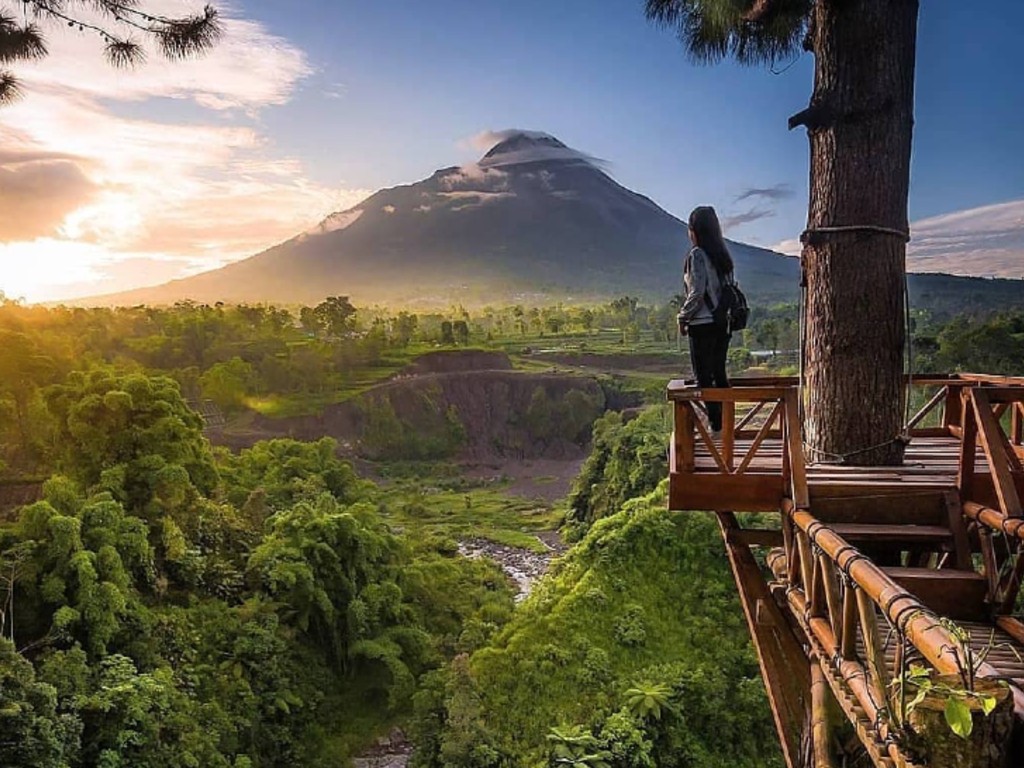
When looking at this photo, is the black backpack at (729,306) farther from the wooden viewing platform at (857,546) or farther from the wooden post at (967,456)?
the wooden post at (967,456)

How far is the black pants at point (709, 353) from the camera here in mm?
3721

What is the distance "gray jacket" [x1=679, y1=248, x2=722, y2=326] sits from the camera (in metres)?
3.64

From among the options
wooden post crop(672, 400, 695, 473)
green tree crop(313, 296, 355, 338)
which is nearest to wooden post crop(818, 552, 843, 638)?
wooden post crop(672, 400, 695, 473)

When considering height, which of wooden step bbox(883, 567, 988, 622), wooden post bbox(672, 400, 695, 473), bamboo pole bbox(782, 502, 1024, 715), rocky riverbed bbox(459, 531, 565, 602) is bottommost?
rocky riverbed bbox(459, 531, 565, 602)

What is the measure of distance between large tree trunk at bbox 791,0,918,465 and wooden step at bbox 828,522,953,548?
1.99ft

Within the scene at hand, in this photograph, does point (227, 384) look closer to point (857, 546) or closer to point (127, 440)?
point (127, 440)

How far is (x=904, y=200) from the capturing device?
10.9 feet

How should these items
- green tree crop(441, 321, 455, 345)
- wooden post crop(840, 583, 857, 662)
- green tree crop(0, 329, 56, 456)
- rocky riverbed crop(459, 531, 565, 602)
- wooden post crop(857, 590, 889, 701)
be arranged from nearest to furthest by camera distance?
wooden post crop(857, 590, 889, 701), wooden post crop(840, 583, 857, 662), green tree crop(0, 329, 56, 456), rocky riverbed crop(459, 531, 565, 602), green tree crop(441, 321, 455, 345)

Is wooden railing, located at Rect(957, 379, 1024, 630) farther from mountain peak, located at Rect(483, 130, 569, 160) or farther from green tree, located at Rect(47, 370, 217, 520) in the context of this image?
mountain peak, located at Rect(483, 130, 569, 160)

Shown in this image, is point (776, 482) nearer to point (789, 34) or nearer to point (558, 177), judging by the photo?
point (789, 34)

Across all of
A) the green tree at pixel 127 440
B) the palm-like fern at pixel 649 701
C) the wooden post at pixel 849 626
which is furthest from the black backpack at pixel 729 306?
the green tree at pixel 127 440

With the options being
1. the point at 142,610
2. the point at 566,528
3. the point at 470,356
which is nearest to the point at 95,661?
the point at 142,610

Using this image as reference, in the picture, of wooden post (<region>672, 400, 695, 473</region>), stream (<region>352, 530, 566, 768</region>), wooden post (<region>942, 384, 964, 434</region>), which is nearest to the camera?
wooden post (<region>672, 400, 695, 473</region>)

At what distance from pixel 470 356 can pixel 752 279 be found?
78363mm
